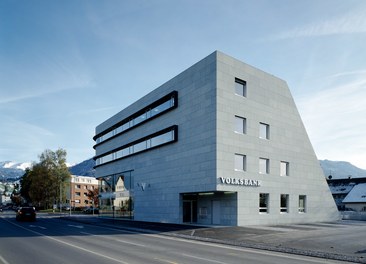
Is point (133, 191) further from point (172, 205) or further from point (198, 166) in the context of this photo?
point (198, 166)

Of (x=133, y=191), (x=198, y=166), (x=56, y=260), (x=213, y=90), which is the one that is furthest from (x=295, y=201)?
(x=56, y=260)

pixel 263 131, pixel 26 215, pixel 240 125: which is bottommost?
pixel 26 215

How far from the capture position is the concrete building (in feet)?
103

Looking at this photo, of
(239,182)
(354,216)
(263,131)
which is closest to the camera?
(239,182)

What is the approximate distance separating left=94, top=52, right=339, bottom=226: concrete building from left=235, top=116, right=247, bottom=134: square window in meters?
0.10

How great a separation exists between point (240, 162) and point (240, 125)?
3.44m

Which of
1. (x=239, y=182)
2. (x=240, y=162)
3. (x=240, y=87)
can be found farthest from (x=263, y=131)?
(x=239, y=182)

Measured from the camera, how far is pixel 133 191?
4525cm

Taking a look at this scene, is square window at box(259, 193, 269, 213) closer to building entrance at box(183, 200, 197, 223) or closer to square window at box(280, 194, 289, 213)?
square window at box(280, 194, 289, 213)

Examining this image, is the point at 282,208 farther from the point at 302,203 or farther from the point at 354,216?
the point at 354,216

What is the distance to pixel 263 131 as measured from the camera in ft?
116

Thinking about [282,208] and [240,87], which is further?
[282,208]

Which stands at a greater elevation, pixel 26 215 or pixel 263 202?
pixel 263 202

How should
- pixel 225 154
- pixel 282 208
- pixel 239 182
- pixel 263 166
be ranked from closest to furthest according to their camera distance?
1. pixel 225 154
2. pixel 239 182
3. pixel 263 166
4. pixel 282 208
